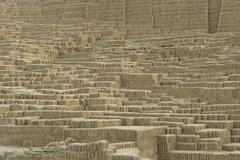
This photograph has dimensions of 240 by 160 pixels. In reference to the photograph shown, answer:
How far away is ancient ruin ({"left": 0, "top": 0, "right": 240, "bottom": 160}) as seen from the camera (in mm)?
11172

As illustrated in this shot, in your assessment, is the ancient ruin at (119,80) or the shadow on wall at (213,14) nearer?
the ancient ruin at (119,80)

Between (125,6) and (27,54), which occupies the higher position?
(125,6)

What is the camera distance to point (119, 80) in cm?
1535

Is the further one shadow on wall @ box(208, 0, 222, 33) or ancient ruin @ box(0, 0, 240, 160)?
shadow on wall @ box(208, 0, 222, 33)

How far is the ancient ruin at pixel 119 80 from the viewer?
36.7 feet

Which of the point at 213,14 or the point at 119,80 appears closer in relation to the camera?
the point at 119,80

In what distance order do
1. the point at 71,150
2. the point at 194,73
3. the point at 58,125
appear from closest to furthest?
the point at 71,150 < the point at 58,125 < the point at 194,73

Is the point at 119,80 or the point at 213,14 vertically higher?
the point at 213,14

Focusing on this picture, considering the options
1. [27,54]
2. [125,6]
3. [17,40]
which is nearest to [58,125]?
[27,54]

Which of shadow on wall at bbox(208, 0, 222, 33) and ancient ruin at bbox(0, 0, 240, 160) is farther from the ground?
shadow on wall at bbox(208, 0, 222, 33)

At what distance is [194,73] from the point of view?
50.4 feet

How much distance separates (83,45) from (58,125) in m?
8.33

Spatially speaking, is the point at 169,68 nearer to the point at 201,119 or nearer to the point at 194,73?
the point at 194,73

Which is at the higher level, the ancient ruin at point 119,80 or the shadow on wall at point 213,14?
the shadow on wall at point 213,14
